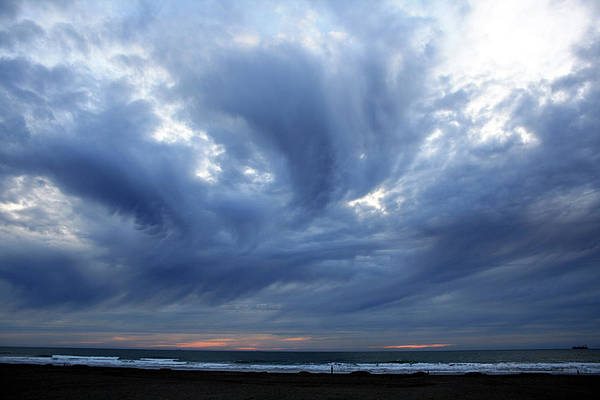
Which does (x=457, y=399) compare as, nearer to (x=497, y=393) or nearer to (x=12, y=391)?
(x=497, y=393)

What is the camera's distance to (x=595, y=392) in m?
26.7

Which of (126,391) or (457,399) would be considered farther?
(126,391)

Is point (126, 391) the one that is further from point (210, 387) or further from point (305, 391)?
point (305, 391)

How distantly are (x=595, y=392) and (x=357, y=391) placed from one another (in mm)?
18982

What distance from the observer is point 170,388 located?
27781 mm

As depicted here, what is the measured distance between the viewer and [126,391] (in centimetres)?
2520

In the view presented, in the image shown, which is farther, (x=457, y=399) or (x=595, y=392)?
(x=595, y=392)

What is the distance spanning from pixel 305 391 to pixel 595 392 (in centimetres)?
2307

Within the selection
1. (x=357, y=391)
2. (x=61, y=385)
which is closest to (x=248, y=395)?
(x=357, y=391)

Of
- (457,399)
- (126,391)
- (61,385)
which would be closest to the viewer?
(457,399)

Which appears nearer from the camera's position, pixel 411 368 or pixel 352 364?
pixel 411 368

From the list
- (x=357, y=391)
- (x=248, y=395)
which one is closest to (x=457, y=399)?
(x=357, y=391)

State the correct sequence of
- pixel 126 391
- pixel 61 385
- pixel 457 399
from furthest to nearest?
pixel 61 385 < pixel 126 391 < pixel 457 399

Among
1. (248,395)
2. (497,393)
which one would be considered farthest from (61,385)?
(497,393)
